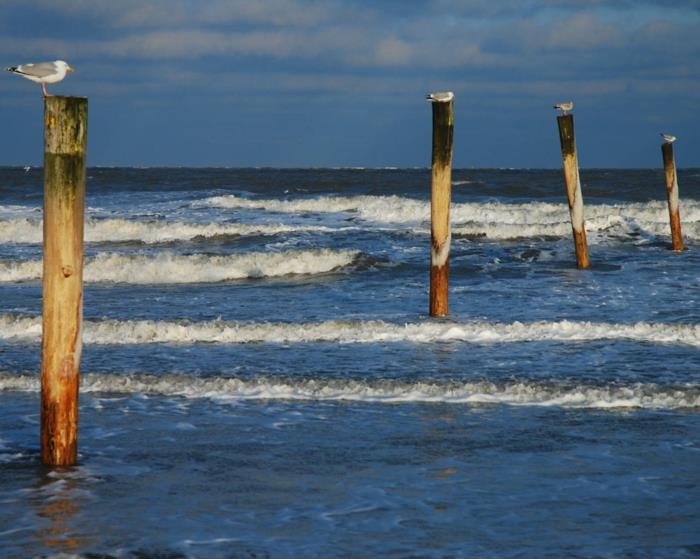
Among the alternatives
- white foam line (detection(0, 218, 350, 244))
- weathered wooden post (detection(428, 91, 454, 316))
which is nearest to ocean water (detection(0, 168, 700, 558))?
weathered wooden post (detection(428, 91, 454, 316))

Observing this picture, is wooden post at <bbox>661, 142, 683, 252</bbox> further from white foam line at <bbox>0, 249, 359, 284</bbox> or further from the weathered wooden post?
the weathered wooden post

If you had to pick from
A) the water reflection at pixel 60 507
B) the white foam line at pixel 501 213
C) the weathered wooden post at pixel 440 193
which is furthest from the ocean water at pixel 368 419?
the white foam line at pixel 501 213

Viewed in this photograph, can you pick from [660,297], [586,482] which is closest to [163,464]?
[586,482]

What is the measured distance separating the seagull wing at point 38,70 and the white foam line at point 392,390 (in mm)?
2657

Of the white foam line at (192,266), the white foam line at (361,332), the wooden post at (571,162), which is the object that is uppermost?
the wooden post at (571,162)

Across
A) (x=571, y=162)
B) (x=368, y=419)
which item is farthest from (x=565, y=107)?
(x=368, y=419)

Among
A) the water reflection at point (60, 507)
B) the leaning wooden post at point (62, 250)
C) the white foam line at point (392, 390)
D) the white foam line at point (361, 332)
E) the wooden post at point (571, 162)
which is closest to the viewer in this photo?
the water reflection at point (60, 507)

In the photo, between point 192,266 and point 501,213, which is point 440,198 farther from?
point 501,213

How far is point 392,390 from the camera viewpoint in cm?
880

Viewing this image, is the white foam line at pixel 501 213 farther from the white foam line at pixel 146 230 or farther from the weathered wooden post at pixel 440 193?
the weathered wooden post at pixel 440 193

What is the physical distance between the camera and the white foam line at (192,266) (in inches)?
750

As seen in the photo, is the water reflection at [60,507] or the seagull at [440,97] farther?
the seagull at [440,97]

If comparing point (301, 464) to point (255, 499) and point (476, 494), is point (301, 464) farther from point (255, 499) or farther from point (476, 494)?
point (476, 494)

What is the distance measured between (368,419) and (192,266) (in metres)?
12.4
